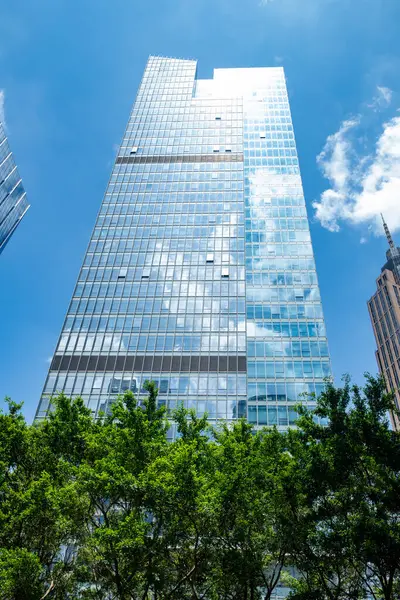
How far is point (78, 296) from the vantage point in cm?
5903

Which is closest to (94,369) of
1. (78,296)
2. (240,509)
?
(78,296)

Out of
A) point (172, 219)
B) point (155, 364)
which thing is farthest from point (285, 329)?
point (172, 219)

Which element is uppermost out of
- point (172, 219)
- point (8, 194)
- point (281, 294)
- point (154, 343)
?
point (8, 194)

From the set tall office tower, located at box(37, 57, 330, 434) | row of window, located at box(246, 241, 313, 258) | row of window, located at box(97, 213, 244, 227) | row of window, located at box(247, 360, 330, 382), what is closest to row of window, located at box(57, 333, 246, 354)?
tall office tower, located at box(37, 57, 330, 434)

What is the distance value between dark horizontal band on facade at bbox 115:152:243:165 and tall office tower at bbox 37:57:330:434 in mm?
277

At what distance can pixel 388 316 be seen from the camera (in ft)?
407

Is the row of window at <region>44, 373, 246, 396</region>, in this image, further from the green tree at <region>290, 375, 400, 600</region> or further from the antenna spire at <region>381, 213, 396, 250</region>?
the antenna spire at <region>381, 213, 396, 250</region>

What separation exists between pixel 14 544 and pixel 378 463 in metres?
15.3

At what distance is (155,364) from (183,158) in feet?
137

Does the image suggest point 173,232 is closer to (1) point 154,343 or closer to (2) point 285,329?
(1) point 154,343

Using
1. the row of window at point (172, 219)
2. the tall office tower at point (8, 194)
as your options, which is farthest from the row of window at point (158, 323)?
the tall office tower at point (8, 194)

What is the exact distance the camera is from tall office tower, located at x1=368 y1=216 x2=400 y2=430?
118 metres

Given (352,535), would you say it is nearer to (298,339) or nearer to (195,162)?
(298,339)

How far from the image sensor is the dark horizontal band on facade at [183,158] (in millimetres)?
77062
